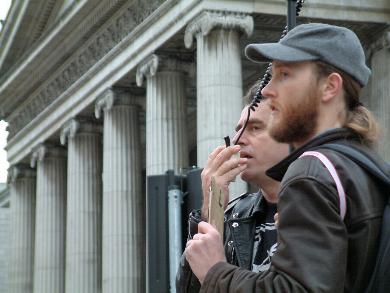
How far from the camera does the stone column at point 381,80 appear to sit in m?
28.3

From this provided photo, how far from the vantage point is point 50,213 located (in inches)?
1720

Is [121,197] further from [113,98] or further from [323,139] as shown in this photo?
[323,139]

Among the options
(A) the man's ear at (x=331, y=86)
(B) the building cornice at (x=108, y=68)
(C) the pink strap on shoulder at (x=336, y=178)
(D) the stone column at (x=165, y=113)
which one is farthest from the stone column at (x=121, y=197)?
(C) the pink strap on shoulder at (x=336, y=178)

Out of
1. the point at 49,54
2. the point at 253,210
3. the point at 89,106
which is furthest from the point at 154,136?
the point at 253,210

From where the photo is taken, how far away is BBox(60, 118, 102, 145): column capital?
39406 mm

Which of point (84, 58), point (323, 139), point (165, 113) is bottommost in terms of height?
point (323, 139)

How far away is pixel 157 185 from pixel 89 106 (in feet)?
88.9

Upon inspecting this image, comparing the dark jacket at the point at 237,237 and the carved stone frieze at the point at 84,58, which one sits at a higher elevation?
the carved stone frieze at the point at 84,58

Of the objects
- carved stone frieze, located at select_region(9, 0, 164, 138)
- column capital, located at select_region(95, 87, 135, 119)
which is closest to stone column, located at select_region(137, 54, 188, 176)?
carved stone frieze, located at select_region(9, 0, 164, 138)

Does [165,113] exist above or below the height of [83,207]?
above

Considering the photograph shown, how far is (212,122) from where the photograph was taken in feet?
89.0

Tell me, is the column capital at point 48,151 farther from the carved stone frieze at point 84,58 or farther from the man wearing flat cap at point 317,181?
the man wearing flat cap at point 317,181

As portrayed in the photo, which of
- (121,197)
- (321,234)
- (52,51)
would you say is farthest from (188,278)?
(52,51)

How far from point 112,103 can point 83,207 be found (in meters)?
5.59
